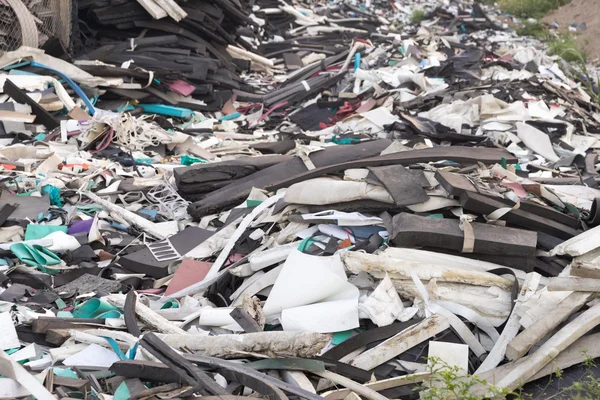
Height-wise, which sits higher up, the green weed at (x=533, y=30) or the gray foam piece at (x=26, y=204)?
the gray foam piece at (x=26, y=204)

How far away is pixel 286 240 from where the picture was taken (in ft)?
14.6

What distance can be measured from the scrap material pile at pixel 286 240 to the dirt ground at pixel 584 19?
7693mm

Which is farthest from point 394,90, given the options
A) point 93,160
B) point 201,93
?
point 93,160

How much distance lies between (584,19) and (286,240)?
1746cm

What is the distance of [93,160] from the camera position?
684 cm

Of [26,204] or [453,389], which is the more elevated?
[453,389]

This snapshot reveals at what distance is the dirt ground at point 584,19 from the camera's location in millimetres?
16281

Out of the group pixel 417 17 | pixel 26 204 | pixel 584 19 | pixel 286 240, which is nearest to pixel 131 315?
pixel 286 240

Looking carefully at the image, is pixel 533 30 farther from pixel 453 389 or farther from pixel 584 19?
pixel 453 389

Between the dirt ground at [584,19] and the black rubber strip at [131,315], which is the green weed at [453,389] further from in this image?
the dirt ground at [584,19]

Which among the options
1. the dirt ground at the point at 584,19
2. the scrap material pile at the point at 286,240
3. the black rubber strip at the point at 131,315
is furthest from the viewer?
the dirt ground at the point at 584,19

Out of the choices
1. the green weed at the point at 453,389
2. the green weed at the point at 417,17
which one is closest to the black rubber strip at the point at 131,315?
the green weed at the point at 453,389

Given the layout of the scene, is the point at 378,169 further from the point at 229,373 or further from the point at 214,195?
the point at 229,373

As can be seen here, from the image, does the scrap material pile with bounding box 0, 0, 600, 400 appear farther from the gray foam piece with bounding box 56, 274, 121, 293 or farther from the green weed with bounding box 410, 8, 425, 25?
the green weed with bounding box 410, 8, 425, 25
